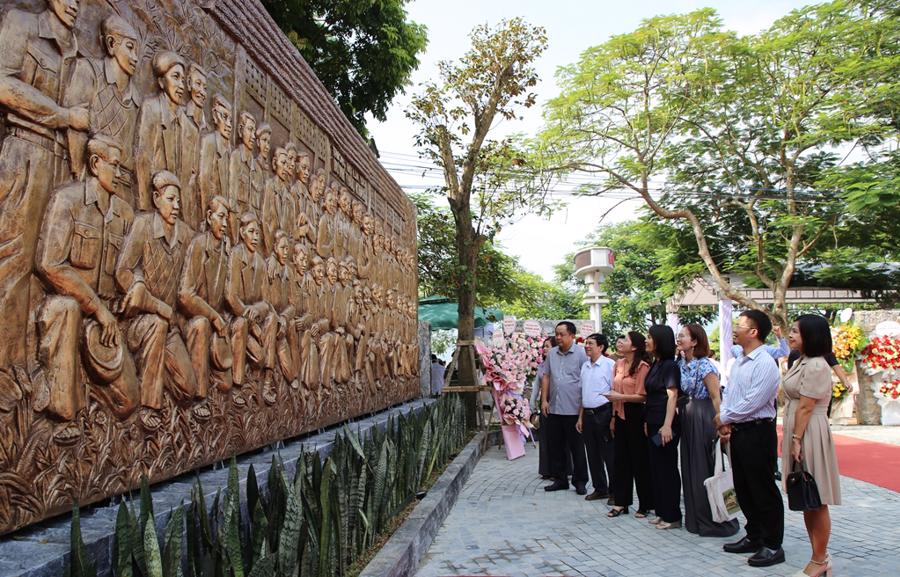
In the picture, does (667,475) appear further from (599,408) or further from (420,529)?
(420,529)

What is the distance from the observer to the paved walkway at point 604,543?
3.81 metres

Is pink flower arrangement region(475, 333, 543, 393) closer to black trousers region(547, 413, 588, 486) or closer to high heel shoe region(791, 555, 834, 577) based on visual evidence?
black trousers region(547, 413, 588, 486)

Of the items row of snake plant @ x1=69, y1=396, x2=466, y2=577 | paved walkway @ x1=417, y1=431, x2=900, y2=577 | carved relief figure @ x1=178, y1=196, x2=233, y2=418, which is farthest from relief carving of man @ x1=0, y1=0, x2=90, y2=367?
paved walkway @ x1=417, y1=431, x2=900, y2=577

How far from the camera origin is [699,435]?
4.59 m

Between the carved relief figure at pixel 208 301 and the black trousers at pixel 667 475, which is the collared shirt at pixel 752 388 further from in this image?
the carved relief figure at pixel 208 301

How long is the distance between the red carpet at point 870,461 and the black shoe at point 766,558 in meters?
2.93

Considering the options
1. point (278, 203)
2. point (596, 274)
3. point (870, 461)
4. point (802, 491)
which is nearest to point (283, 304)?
point (278, 203)

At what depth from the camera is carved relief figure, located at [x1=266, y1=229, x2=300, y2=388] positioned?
432cm

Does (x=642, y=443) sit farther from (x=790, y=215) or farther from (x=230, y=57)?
(x=790, y=215)

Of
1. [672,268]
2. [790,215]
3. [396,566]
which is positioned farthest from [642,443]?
[672,268]

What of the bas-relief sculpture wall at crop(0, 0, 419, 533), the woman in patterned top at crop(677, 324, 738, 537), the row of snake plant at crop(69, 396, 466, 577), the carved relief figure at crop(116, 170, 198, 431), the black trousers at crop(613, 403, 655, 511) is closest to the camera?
the row of snake plant at crop(69, 396, 466, 577)

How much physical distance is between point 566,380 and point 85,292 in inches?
187

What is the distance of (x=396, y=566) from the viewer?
10.9ft

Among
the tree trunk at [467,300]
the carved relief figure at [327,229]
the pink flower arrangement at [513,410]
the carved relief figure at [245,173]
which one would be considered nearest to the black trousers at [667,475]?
the carved relief figure at [327,229]
